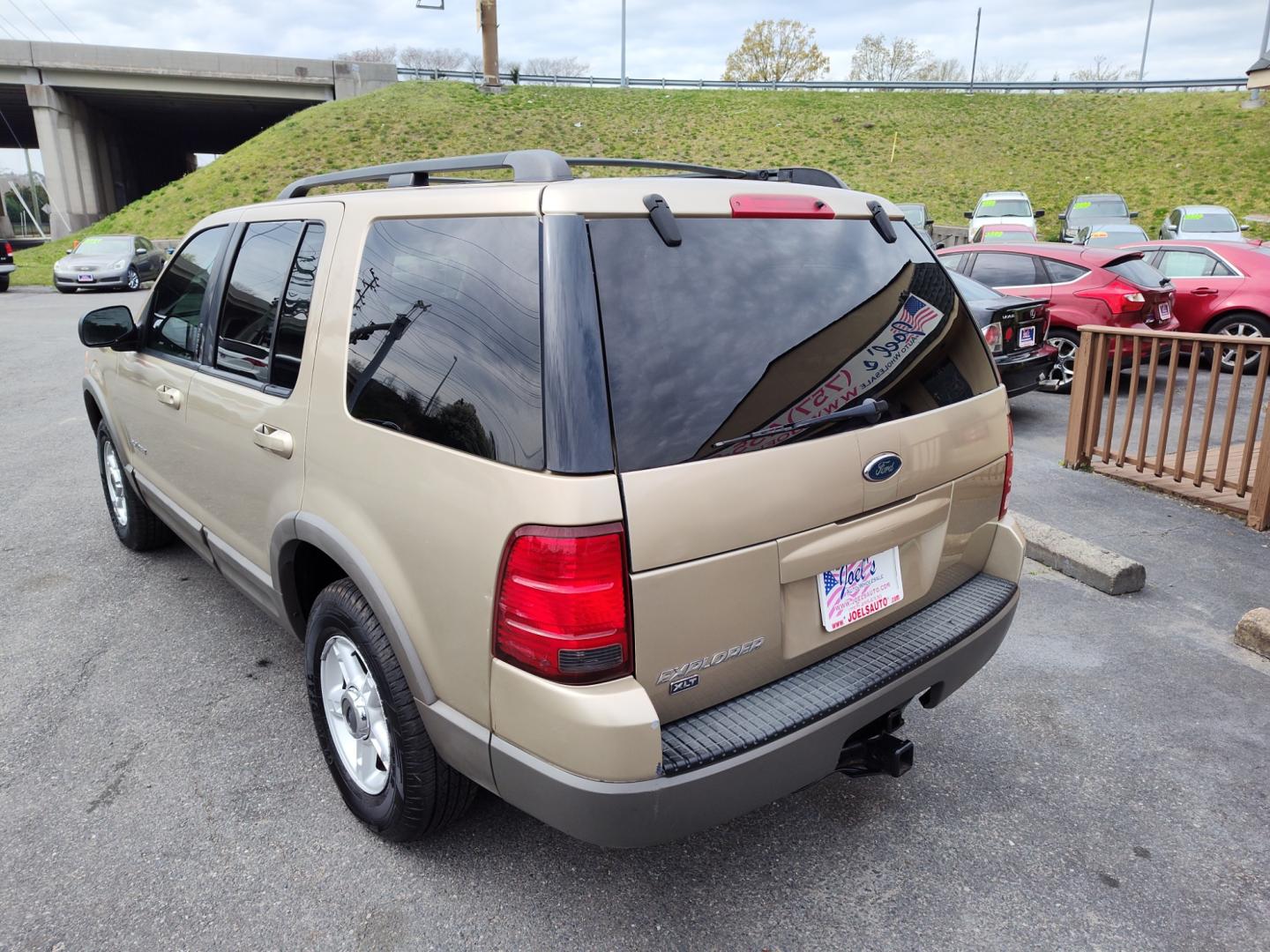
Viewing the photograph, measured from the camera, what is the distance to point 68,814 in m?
2.74

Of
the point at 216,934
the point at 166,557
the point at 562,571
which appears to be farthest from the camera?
the point at 166,557

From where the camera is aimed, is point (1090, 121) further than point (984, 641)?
Yes

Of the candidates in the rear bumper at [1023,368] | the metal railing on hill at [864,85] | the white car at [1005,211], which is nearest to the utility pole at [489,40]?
the metal railing on hill at [864,85]

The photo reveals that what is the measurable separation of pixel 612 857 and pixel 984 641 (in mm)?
1354

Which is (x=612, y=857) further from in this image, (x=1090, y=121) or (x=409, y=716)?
(x=1090, y=121)

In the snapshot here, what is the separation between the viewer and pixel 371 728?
102 inches

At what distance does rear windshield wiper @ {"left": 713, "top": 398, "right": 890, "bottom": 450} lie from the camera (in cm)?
205

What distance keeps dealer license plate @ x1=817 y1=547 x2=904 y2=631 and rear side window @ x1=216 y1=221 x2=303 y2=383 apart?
2.02m

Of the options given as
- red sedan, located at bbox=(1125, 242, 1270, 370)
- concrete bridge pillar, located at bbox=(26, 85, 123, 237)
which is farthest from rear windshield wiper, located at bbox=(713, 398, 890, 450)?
concrete bridge pillar, located at bbox=(26, 85, 123, 237)

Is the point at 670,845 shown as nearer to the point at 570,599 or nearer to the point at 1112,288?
the point at 570,599

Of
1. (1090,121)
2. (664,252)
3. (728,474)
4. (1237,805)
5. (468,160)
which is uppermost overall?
(1090,121)

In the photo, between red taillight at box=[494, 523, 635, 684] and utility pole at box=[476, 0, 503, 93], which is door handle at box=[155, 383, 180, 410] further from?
utility pole at box=[476, 0, 503, 93]

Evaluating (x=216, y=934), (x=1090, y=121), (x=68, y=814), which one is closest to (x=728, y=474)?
(x=216, y=934)

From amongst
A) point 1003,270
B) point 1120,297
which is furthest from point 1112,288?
point 1003,270
